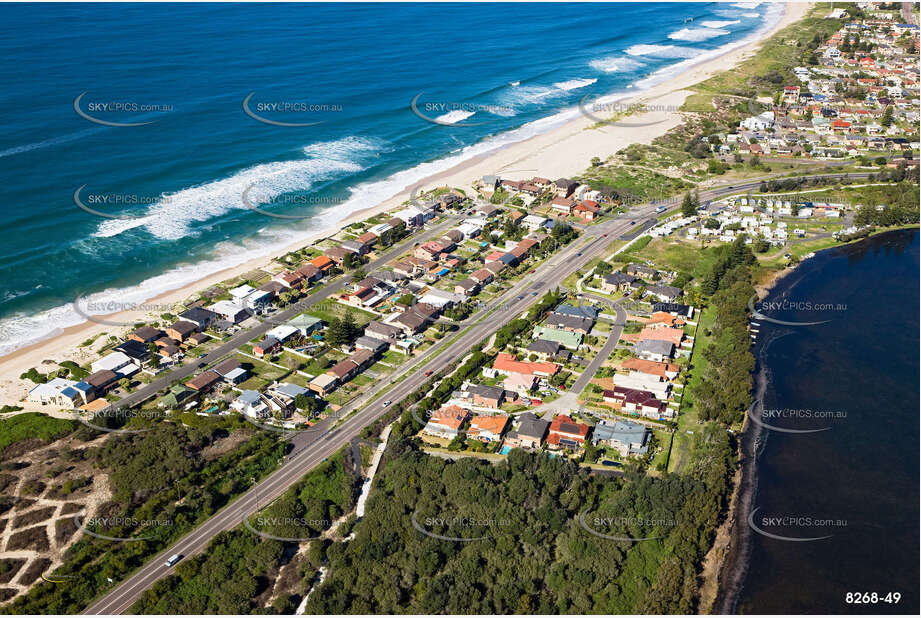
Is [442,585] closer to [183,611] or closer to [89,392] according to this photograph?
[183,611]

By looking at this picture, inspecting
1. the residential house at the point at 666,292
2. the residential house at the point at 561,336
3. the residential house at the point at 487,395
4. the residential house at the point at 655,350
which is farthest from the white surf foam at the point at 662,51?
the residential house at the point at 487,395

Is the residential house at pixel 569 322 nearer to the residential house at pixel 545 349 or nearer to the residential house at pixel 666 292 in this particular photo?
the residential house at pixel 545 349

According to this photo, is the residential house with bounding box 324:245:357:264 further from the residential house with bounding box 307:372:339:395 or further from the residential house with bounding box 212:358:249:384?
the residential house with bounding box 307:372:339:395

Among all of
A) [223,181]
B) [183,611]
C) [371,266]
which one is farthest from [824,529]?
[223,181]

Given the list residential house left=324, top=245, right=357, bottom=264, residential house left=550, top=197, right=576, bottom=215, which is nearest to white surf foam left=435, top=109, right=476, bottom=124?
residential house left=550, top=197, right=576, bottom=215

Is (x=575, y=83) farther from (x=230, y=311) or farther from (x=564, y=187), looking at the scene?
(x=230, y=311)

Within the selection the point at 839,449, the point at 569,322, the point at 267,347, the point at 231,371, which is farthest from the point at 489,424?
the point at 839,449

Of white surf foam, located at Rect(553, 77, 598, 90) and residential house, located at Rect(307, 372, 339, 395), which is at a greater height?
white surf foam, located at Rect(553, 77, 598, 90)
